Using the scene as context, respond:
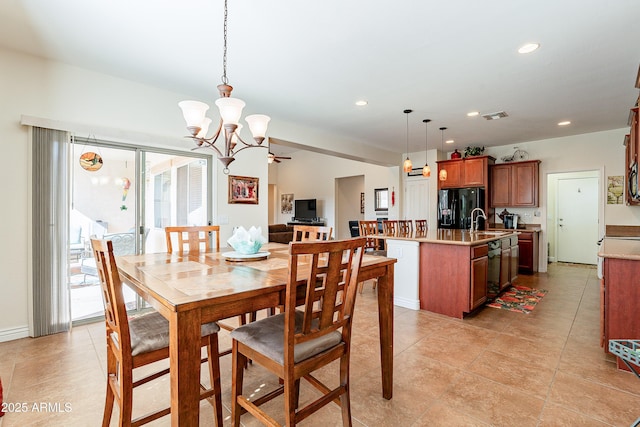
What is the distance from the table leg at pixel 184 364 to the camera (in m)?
1.11

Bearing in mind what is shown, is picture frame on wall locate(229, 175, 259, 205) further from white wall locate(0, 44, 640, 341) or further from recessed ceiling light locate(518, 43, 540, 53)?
recessed ceiling light locate(518, 43, 540, 53)

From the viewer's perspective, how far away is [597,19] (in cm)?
223

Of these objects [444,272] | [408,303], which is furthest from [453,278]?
[408,303]

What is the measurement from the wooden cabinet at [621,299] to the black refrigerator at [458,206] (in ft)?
13.1

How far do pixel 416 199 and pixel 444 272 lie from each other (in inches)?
158

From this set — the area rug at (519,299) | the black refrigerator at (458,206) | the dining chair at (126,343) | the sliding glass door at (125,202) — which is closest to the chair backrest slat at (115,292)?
the dining chair at (126,343)

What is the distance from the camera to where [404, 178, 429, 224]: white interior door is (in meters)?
7.10

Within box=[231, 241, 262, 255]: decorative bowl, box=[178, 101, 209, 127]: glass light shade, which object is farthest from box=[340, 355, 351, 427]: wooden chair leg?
box=[178, 101, 209, 127]: glass light shade

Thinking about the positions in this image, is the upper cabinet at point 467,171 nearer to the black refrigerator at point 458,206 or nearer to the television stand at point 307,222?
the black refrigerator at point 458,206

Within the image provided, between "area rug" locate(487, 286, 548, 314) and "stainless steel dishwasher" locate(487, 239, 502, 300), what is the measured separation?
0.14m

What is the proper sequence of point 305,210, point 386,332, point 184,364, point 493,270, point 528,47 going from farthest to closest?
point 305,210 < point 493,270 < point 528,47 < point 386,332 < point 184,364

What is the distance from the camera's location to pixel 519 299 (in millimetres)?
4074

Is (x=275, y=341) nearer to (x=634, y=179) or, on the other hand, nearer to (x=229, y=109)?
(x=229, y=109)

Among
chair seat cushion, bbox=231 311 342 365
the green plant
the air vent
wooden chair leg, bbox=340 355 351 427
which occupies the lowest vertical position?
wooden chair leg, bbox=340 355 351 427
